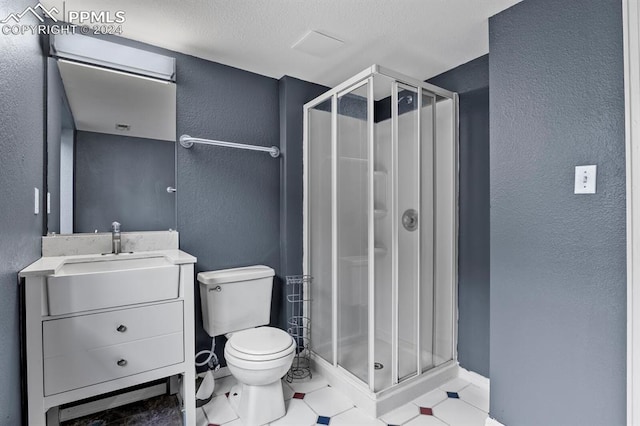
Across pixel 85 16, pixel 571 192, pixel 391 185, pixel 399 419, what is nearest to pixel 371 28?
pixel 391 185

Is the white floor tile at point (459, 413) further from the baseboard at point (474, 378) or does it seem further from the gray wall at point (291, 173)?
the gray wall at point (291, 173)

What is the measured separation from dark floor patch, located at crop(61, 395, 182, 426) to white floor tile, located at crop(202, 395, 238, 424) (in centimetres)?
19

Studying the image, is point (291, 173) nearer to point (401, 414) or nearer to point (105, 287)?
point (105, 287)

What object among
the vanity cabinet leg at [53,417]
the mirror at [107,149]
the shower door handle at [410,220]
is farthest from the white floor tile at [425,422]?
the mirror at [107,149]

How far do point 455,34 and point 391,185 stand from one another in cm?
96

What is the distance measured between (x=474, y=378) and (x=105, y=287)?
7.49 feet

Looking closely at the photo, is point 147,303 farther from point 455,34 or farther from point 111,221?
point 455,34

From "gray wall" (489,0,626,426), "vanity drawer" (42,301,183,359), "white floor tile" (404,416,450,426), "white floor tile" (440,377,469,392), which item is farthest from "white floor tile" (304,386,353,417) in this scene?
"vanity drawer" (42,301,183,359)

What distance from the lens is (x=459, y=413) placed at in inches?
75.6

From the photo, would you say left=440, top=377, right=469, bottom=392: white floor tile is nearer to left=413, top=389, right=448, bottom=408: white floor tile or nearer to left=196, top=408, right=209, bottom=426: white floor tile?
left=413, top=389, right=448, bottom=408: white floor tile

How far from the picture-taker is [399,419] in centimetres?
186

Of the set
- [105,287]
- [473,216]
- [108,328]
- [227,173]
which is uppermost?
[227,173]

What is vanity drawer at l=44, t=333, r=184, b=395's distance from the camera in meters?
1.37
